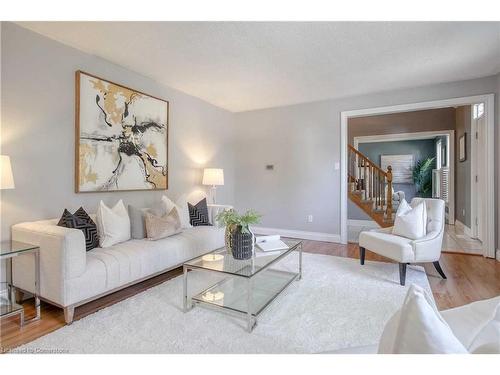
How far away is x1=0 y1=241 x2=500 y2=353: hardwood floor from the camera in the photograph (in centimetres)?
189

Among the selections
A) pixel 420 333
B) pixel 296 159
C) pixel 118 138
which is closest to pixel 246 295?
pixel 420 333

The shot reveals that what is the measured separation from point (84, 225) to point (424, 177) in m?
8.74

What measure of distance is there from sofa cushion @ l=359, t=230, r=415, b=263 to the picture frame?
3.37 m

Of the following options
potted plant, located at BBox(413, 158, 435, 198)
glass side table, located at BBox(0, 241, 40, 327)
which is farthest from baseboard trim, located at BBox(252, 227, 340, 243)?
potted plant, located at BBox(413, 158, 435, 198)

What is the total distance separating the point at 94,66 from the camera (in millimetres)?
2969

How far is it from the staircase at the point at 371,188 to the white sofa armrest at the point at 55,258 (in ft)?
15.1

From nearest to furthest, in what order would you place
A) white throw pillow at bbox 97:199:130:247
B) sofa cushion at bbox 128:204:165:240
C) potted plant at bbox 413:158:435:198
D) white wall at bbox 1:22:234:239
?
1. white wall at bbox 1:22:234:239
2. white throw pillow at bbox 97:199:130:247
3. sofa cushion at bbox 128:204:165:240
4. potted plant at bbox 413:158:435:198

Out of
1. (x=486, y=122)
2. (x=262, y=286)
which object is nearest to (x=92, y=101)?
(x=262, y=286)

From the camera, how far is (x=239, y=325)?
1939 millimetres

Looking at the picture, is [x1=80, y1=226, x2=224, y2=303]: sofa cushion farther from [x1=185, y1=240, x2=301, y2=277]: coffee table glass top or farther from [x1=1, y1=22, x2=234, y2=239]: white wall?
[x1=1, y1=22, x2=234, y2=239]: white wall

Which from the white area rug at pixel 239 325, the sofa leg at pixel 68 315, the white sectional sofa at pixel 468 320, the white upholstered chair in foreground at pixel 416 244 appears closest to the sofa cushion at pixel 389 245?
the white upholstered chair in foreground at pixel 416 244

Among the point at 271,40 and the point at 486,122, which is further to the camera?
the point at 486,122

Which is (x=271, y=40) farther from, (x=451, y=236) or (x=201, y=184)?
(x=451, y=236)

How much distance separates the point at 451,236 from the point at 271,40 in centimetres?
482
